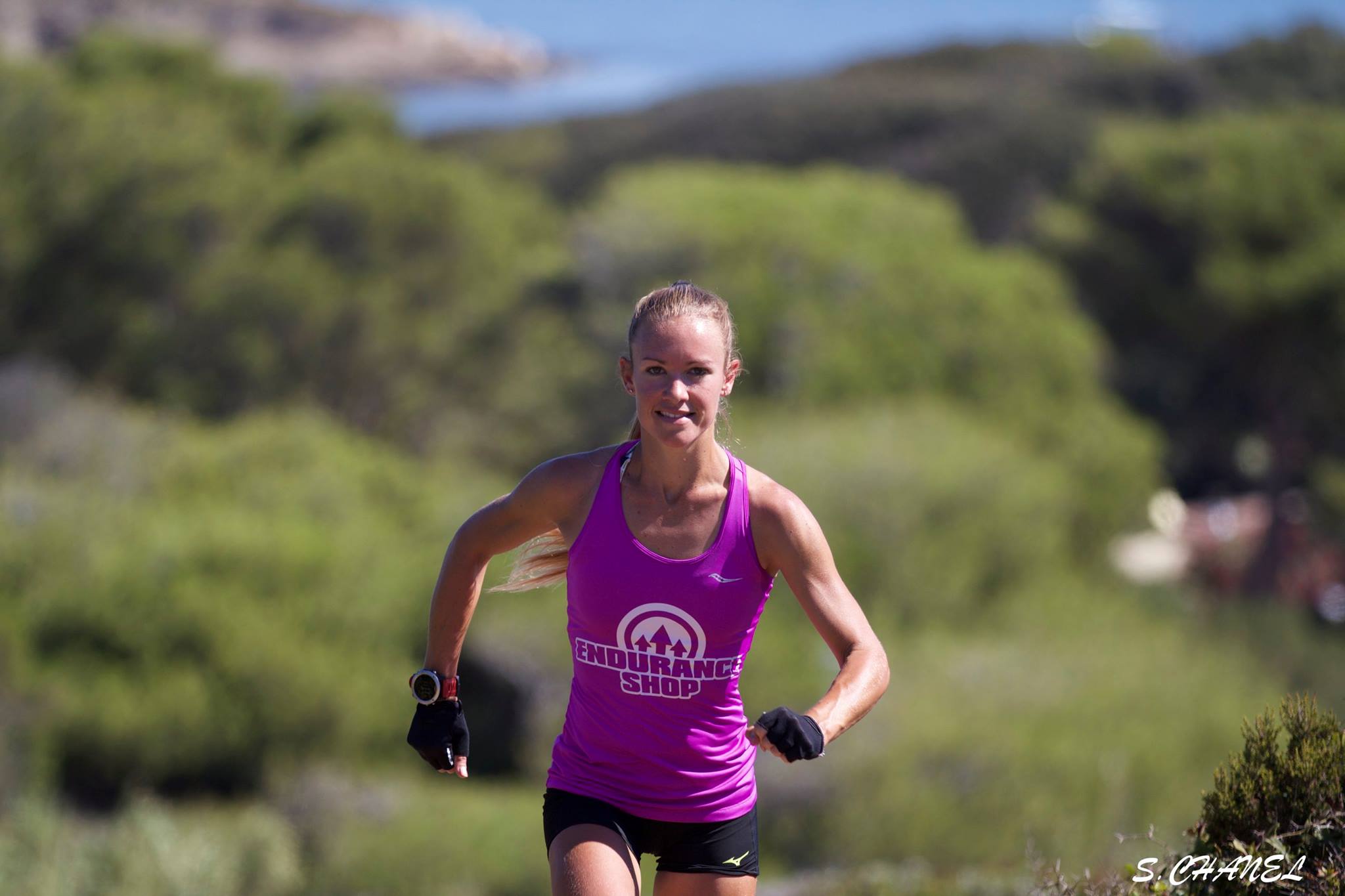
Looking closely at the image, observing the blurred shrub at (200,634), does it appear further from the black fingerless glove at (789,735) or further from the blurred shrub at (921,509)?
the black fingerless glove at (789,735)

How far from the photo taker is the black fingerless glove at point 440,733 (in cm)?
312

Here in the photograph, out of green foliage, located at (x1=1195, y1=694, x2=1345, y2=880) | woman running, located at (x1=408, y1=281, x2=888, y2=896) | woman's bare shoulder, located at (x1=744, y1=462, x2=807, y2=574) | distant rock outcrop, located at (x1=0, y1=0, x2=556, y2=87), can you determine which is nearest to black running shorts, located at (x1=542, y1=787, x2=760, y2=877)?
woman running, located at (x1=408, y1=281, x2=888, y2=896)

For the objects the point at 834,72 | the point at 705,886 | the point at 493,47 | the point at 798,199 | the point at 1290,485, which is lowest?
the point at 705,886

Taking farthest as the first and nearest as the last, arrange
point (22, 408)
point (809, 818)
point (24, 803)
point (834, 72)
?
point (834, 72) → point (22, 408) → point (809, 818) → point (24, 803)

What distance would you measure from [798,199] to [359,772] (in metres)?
17.0

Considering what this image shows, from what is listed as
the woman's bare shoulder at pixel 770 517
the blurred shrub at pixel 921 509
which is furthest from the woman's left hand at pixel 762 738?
the blurred shrub at pixel 921 509

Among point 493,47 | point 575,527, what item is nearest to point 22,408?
point 575,527

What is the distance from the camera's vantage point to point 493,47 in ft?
173

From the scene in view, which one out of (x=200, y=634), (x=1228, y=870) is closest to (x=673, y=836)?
(x=1228, y=870)

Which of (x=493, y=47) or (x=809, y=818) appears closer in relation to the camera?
(x=809, y=818)

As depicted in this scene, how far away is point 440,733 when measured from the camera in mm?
3123

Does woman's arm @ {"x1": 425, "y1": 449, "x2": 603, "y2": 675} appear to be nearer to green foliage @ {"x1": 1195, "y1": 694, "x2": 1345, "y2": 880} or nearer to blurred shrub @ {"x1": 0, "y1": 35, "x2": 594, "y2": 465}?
green foliage @ {"x1": 1195, "y1": 694, "x2": 1345, "y2": 880}

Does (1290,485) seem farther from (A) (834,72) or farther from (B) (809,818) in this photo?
Answer: (A) (834,72)

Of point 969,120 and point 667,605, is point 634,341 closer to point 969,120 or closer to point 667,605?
point 667,605
